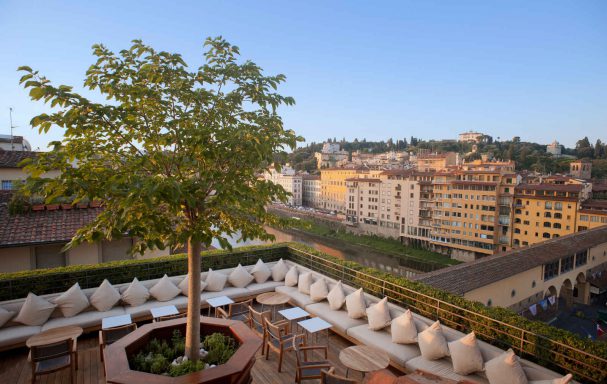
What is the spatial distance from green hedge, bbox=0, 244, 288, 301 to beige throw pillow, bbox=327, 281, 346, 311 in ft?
11.4

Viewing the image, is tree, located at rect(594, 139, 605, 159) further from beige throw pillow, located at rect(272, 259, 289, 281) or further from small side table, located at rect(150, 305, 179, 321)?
small side table, located at rect(150, 305, 179, 321)

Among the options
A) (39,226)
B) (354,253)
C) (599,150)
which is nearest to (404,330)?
(39,226)

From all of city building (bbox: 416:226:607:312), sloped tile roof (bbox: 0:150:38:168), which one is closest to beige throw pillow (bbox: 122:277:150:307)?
city building (bbox: 416:226:607:312)

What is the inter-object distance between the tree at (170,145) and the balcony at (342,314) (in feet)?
9.73

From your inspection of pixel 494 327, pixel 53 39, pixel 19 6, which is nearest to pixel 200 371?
pixel 494 327

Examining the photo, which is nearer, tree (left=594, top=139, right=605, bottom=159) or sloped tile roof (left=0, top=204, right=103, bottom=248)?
sloped tile roof (left=0, top=204, right=103, bottom=248)

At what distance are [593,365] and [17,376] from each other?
805cm

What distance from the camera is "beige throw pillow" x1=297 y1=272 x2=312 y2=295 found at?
7918 mm

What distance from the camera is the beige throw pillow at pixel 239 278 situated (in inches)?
334

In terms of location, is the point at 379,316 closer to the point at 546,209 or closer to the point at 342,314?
the point at 342,314

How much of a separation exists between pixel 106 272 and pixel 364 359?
615 cm

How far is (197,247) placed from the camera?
12.8ft

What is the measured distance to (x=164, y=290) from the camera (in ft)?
24.4

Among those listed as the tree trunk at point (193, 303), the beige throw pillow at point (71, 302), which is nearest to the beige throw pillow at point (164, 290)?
the beige throw pillow at point (71, 302)
